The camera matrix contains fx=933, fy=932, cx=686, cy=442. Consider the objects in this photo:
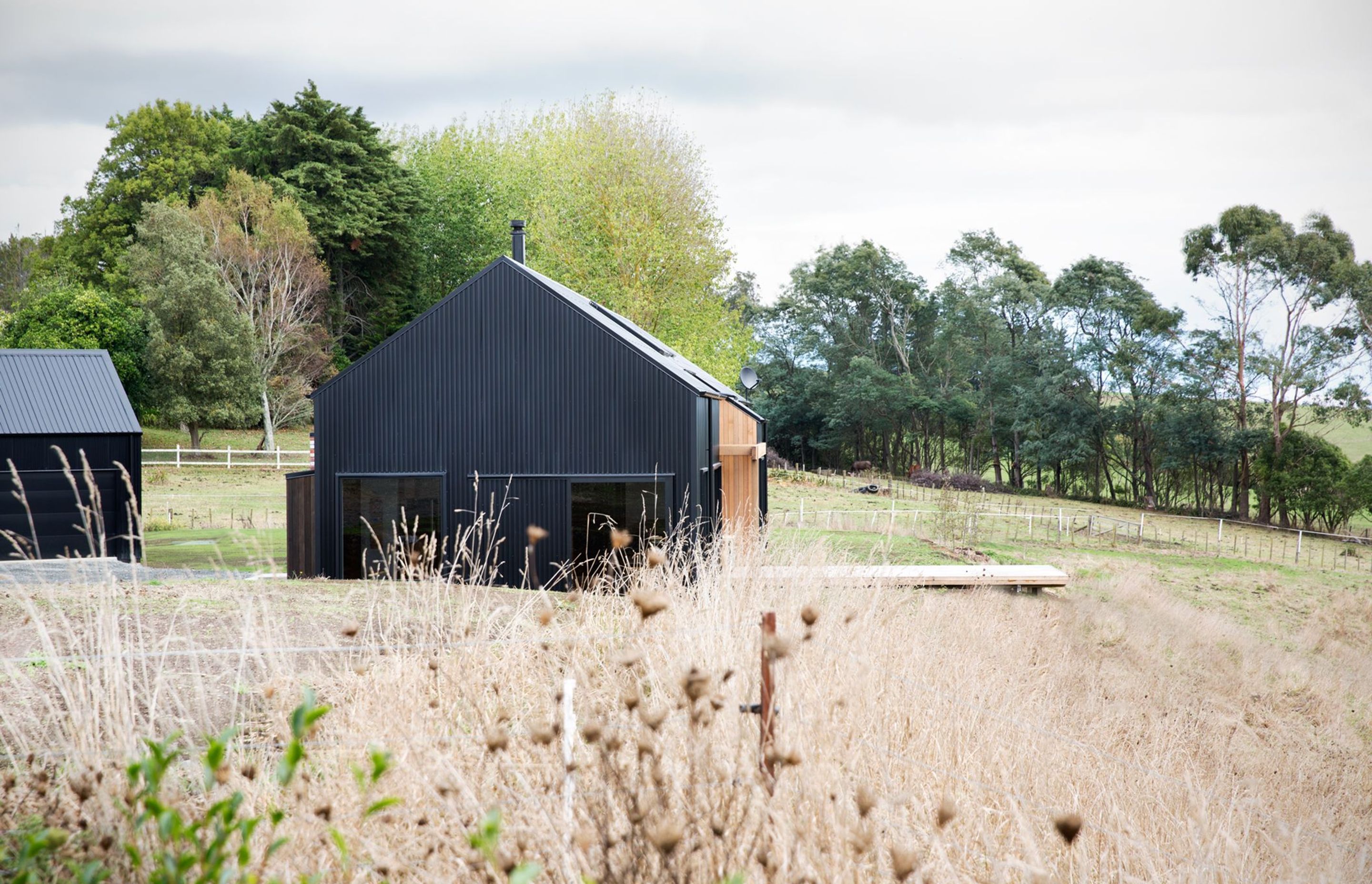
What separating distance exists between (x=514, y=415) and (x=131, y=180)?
31356mm

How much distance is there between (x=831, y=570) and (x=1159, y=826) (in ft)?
8.55

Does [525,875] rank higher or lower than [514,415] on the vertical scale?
lower

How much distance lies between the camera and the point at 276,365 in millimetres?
30797

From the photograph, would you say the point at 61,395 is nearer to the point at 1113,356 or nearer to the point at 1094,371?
the point at 1113,356

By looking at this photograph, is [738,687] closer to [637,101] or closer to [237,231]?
[637,101]

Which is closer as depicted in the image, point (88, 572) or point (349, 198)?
point (88, 572)

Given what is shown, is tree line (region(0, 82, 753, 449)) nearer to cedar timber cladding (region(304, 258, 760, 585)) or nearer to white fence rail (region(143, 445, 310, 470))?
white fence rail (region(143, 445, 310, 470))

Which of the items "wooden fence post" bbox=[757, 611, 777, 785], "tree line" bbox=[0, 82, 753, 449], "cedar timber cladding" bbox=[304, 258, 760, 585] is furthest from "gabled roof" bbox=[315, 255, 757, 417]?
"tree line" bbox=[0, 82, 753, 449]

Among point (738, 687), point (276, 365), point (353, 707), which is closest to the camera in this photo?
point (738, 687)

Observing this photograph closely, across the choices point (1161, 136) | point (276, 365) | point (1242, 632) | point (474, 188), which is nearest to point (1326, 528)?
point (1161, 136)

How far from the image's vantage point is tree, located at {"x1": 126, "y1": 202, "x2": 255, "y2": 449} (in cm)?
2709

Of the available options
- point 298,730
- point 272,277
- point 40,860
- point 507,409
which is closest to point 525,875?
point 298,730

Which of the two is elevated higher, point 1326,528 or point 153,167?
point 153,167

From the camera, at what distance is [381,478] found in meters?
12.0
